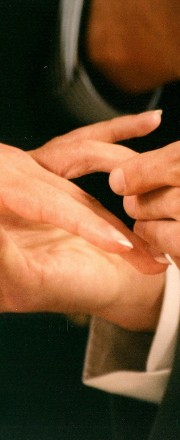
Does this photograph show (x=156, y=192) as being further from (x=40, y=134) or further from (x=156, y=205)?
(x=40, y=134)

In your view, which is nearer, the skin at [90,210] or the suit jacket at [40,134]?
the skin at [90,210]

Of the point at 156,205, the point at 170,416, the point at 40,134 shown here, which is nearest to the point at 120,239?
the point at 156,205

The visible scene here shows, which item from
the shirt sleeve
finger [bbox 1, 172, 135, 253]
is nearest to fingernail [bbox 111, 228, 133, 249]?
finger [bbox 1, 172, 135, 253]

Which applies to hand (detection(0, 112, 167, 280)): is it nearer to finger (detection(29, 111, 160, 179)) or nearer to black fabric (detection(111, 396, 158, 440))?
finger (detection(29, 111, 160, 179))

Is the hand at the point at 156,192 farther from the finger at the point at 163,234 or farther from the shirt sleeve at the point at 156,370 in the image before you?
the shirt sleeve at the point at 156,370

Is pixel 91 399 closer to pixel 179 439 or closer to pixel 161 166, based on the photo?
pixel 179 439

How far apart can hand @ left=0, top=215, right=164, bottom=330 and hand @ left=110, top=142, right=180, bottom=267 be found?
0.09 m

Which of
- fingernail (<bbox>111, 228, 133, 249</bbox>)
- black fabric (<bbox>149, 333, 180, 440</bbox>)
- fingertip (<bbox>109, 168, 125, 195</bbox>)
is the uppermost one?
fingertip (<bbox>109, 168, 125, 195</bbox>)

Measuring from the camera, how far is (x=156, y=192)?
272 millimetres

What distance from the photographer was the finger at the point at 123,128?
34cm

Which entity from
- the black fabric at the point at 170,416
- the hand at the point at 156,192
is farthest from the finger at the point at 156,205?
the black fabric at the point at 170,416

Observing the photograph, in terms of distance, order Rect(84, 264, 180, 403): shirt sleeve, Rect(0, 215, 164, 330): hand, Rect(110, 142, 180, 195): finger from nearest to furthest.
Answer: Rect(110, 142, 180, 195): finger < Rect(0, 215, 164, 330): hand < Rect(84, 264, 180, 403): shirt sleeve

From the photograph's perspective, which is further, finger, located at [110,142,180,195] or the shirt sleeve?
the shirt sleeve

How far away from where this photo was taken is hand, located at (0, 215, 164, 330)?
1.15 ft
